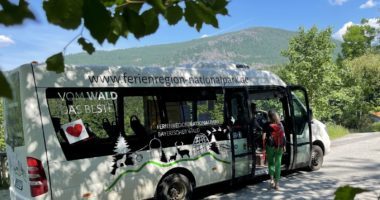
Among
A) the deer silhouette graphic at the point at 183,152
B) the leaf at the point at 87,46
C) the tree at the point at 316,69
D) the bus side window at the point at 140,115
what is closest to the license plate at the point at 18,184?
the bus side window at the point at 140,115

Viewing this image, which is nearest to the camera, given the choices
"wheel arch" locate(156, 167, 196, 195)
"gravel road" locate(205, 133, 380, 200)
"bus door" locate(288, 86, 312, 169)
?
"wheel arch" locate(156, 167, 196, 195)

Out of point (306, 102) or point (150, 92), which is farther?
point (306, 102)

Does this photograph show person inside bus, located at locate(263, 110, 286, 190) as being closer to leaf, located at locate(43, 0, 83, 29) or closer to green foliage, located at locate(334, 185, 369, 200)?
green foliage, located at locate(334, 185, 369, 200)

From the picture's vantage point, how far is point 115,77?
22.8 ft

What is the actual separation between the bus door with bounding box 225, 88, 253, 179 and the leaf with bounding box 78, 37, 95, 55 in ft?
22.7

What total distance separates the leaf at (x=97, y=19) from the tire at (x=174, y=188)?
20.7 feet

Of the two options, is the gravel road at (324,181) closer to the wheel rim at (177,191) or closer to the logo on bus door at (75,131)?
the wheel rim at (177,191)

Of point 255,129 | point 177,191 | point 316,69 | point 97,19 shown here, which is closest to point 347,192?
point 97,19

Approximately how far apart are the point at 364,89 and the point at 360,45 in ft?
56.4

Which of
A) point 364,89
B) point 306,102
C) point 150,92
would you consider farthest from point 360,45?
point 150,92

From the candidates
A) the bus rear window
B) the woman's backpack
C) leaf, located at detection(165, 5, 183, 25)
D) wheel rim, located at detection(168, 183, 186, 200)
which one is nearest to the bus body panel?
the bus rear window

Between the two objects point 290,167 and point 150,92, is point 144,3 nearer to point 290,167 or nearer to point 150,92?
point 150,92

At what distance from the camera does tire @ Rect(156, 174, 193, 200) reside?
7.39 meters

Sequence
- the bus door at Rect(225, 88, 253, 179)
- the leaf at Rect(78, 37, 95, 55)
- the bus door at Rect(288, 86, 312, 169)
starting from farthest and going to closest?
the bus door at Rect(288, 86, 312, 169) → the bus door at Rect(225, 88, 253, 179) → the leaf at Rect(78, 37, 95, 55)
